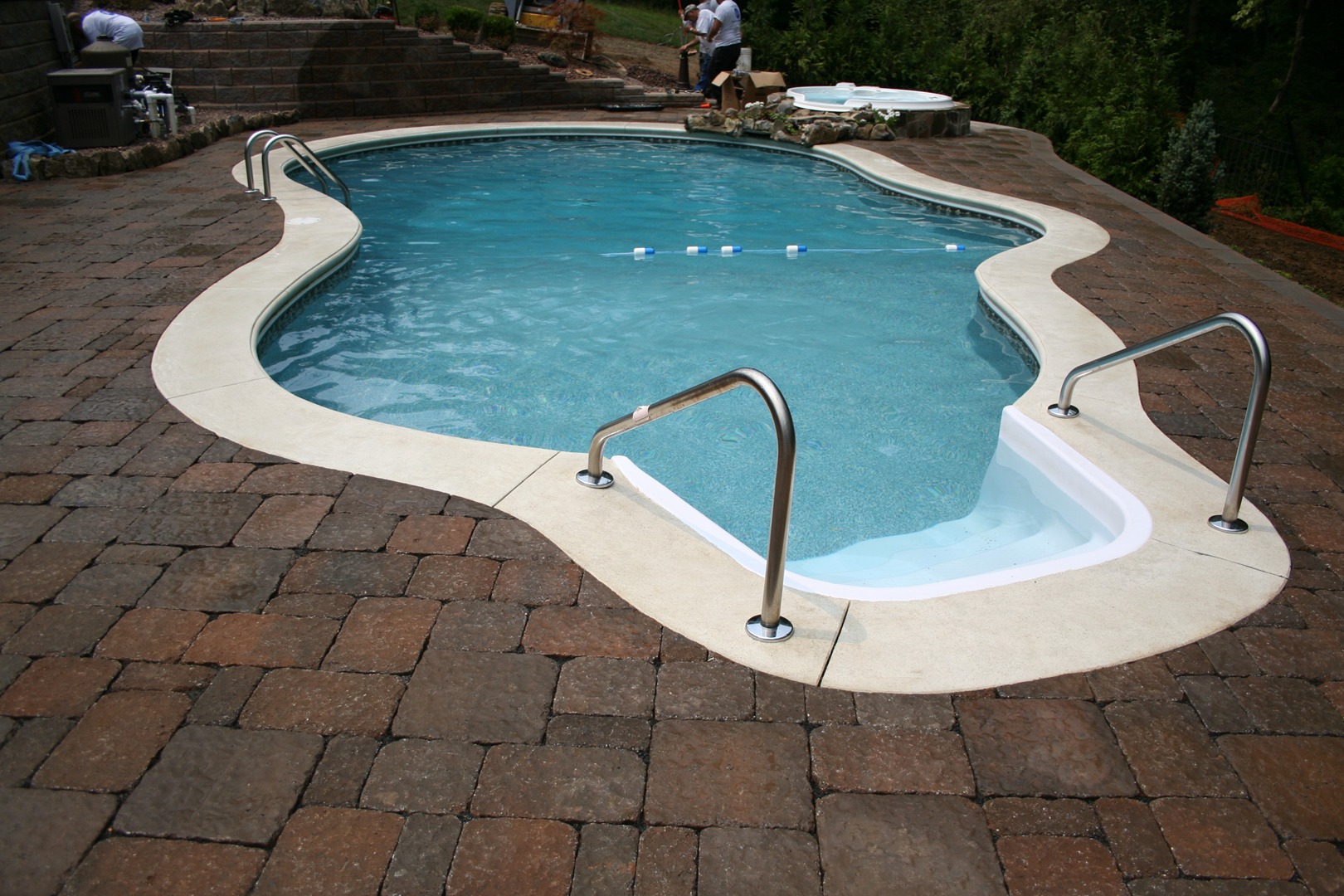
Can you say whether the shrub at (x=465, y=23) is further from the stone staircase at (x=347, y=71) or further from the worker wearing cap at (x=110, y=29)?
the worker wearing cap at (x=110, y=29)

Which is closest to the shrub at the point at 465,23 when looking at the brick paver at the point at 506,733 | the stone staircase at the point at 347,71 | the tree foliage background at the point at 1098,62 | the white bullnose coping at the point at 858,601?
the stone staircase at the point at 347,71

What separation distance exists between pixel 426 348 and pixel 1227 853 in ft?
19.1

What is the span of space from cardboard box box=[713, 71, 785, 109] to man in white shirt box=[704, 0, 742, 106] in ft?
0.58

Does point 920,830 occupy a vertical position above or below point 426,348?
above

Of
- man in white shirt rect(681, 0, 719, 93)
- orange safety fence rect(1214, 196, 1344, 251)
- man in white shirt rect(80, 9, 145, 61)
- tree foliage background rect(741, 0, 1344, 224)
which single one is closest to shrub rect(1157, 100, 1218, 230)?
tree foliage background rect(741, 0, 1344, 224)

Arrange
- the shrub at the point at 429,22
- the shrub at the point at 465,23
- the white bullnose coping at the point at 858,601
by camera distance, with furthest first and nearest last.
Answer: the shrub at the point at 429,22 < the shrub at the point at 465,23 < the white bullnose coping at the point at 858,601

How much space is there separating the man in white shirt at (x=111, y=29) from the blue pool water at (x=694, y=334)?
122 inches

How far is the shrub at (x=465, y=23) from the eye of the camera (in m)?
16.2

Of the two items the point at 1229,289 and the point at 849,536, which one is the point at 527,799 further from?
the point at 1229,289

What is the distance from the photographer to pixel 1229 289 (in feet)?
21.9

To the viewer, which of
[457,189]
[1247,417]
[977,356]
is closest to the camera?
[1247,417]

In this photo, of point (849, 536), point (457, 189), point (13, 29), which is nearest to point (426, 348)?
point (849, 536)

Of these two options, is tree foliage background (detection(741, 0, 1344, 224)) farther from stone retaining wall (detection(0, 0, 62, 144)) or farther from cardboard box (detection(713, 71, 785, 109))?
stone retaining wall (detection(0, 0, 62, 144))

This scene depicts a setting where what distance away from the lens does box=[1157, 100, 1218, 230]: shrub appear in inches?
384
